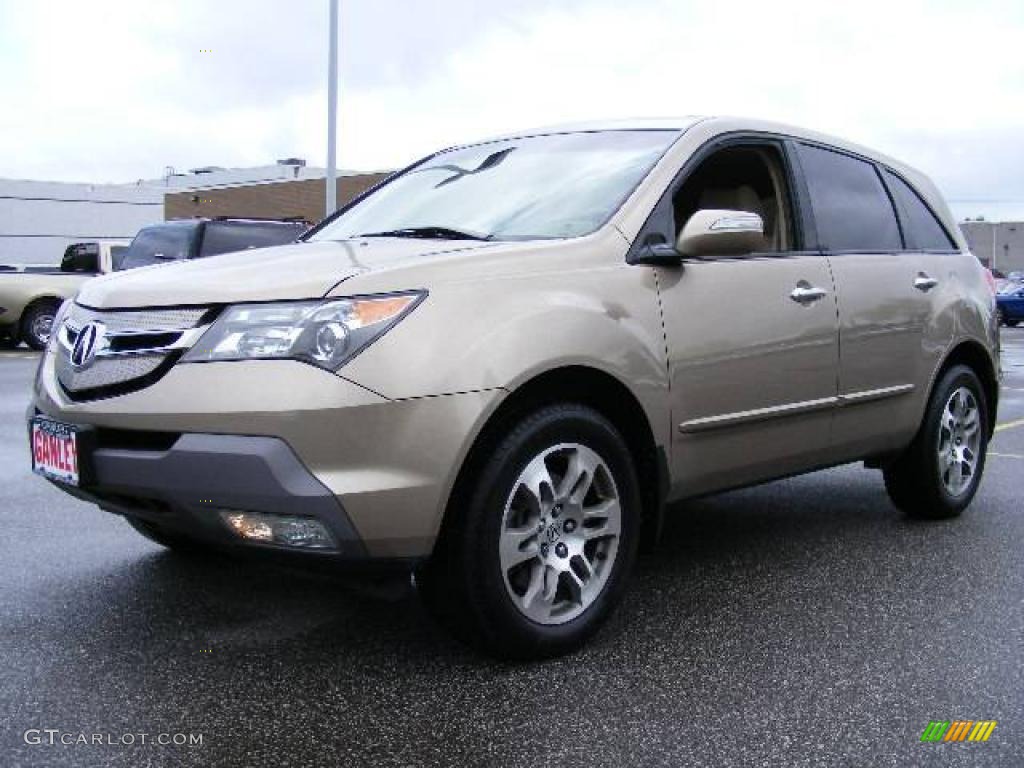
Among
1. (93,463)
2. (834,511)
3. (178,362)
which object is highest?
(178,362)

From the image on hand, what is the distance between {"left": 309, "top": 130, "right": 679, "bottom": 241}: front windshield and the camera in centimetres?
402

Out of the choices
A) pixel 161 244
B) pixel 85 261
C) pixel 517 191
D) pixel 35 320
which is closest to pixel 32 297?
pixel 35 320

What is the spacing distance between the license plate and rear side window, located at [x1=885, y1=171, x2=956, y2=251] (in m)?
3.73

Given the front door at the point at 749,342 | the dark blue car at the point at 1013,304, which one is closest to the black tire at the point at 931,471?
the front door at the point at 749,342

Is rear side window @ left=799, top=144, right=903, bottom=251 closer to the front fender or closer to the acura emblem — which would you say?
the front fender

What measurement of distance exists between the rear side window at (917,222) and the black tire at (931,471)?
605mm

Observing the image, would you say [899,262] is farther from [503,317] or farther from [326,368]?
[326,368]

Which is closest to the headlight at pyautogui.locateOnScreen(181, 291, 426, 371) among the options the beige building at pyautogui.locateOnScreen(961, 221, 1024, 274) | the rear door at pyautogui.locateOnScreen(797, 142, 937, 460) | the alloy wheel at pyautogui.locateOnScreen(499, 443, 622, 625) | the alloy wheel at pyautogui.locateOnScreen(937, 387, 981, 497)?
the alloy wheel at pyautogui.locateOnScreen(499, 443, 622, 625)

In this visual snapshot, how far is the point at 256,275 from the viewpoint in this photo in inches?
131

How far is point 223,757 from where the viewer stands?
2.81 meters

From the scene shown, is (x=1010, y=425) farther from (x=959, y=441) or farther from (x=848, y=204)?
(x=848, y=204)

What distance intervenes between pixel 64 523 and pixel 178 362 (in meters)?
2.47

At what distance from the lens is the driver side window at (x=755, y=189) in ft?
14.9

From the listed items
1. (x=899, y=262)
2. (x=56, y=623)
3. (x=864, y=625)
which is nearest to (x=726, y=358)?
(x=864, y=625)
